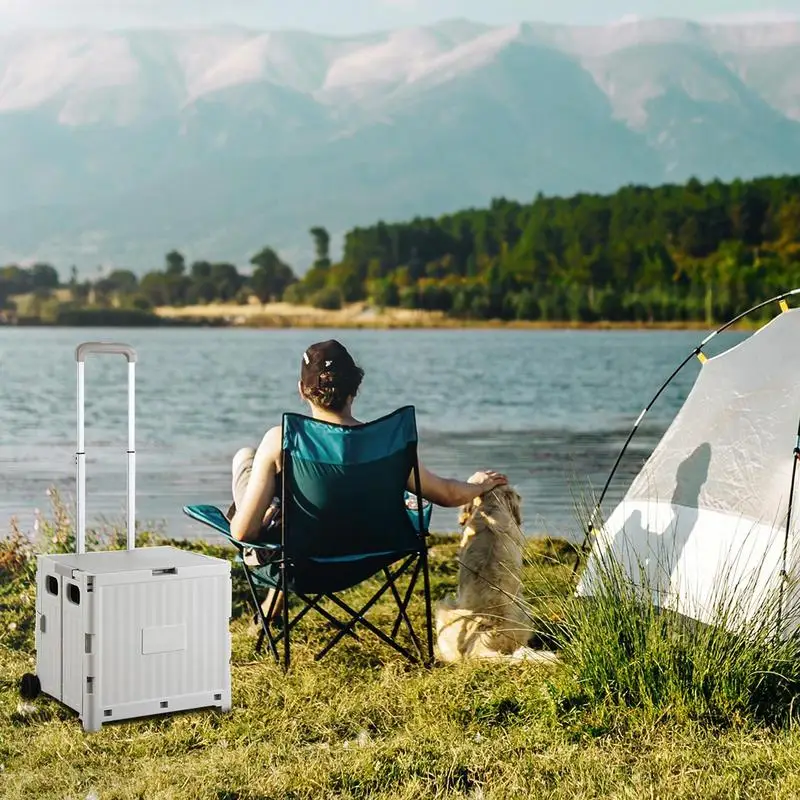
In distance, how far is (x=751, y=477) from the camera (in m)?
3.67

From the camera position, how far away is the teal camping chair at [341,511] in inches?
133

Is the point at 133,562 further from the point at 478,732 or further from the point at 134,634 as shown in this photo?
the point at 478,732

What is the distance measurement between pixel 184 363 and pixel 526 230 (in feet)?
40.2

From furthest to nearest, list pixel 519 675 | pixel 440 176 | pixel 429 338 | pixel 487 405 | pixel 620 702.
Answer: pixel 429 338 → pixel 440 176 → pixel 487 405 → pixel 519 675 → pixel 620 702

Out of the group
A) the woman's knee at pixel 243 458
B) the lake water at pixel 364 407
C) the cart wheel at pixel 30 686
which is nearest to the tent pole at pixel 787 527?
the lake water at pixel 364 407

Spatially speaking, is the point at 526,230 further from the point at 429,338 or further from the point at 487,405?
the point at 429,338

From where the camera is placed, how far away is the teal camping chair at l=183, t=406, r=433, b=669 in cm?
339

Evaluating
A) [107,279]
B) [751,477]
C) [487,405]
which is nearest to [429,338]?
[107,279]

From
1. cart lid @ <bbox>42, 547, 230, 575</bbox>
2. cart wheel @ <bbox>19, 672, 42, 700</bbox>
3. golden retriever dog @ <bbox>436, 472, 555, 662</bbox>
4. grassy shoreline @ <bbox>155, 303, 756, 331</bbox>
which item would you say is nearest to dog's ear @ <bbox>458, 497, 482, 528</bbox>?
golden retriever dog @ <bbox>436, 472, 555, 662</bbox>

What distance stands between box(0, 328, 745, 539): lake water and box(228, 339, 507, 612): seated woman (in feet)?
0.89

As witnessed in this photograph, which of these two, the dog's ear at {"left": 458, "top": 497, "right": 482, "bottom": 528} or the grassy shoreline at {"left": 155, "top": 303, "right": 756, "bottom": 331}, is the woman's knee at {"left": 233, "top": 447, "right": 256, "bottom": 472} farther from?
the grassy shoreline at {"left": 155, "top": 303, "right": 756, "bottom": 331}

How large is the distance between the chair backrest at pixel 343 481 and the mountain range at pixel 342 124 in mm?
25582

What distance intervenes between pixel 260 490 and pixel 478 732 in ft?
3.02

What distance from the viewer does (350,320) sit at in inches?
1220
